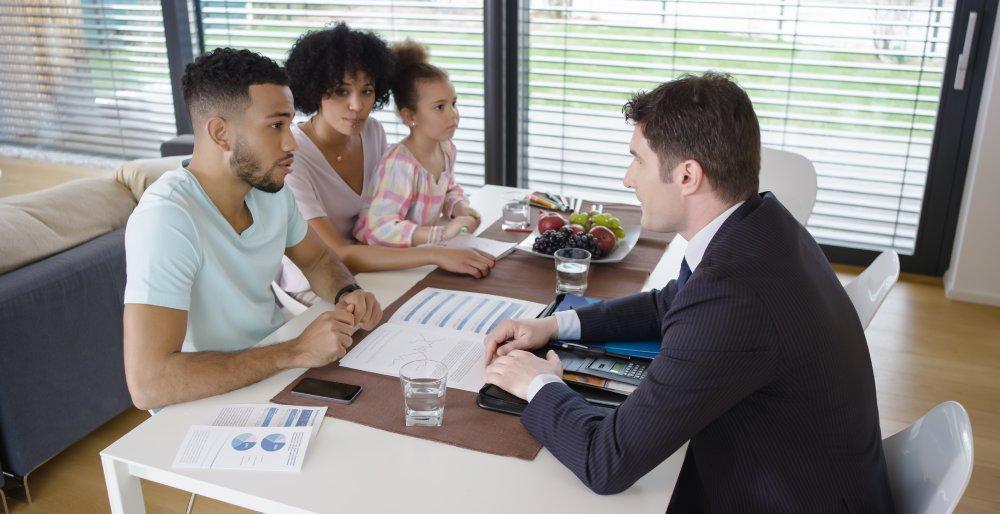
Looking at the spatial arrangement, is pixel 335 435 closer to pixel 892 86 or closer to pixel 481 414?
pixel 481 414

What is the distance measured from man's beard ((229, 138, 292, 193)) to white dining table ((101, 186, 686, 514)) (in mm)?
559

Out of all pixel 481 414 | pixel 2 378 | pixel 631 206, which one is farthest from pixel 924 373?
pixel 2 378

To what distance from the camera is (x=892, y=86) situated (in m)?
3.73

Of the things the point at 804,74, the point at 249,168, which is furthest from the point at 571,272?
the point at 804,74

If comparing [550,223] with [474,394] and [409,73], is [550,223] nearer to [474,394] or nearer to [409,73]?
→ [409,73]

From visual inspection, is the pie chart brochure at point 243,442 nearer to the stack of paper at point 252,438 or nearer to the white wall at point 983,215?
the stack of paper at point 252,438

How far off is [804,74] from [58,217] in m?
3.17

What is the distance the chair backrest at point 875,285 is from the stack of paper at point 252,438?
3.92 feet

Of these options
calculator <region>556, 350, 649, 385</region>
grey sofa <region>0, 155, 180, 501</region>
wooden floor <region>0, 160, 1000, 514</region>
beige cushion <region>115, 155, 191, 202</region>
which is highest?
beige cushion <region>115, 155, 191, 202</region>

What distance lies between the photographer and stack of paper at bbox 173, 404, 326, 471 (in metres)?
1.28

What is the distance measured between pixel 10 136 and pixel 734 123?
5.68 meters

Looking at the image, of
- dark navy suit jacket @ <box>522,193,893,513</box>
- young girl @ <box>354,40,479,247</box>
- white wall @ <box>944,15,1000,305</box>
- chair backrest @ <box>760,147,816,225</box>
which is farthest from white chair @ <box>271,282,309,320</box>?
white wall @ <box>944,15,1000,305</box>

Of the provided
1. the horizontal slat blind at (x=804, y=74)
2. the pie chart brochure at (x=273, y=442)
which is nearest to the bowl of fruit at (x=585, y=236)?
the pie chart brochure at (x=273, y=442)

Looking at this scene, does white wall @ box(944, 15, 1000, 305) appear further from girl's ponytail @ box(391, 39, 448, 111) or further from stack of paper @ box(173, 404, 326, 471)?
stack of paper @ box(173, 404, 326, 471)
